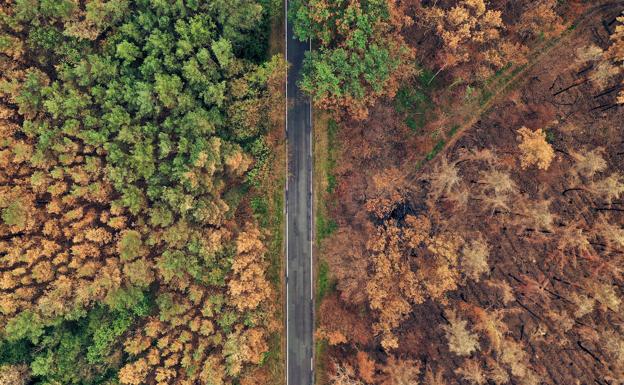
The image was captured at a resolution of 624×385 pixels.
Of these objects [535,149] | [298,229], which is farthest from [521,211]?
[298,229]

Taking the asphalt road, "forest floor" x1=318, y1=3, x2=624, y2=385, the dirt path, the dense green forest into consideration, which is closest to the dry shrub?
"forest floor" x1=318, y1=3, x2=624, y2=385

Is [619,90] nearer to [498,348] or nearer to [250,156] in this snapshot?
[498,348]

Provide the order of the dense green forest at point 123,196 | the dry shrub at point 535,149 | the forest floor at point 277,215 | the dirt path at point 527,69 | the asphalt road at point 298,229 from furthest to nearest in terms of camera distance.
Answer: the dirt path at point 527,69
the asphalt road at point 298,229
the forest floor at point 277,215
the dry shrub at point 535,149
the dense green forest at point 123,196

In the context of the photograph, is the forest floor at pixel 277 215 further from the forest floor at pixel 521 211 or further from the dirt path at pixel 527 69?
the dirt path at pixel 527 69

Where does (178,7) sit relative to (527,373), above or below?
above

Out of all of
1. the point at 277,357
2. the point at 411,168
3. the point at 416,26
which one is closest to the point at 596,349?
the point at 411,168

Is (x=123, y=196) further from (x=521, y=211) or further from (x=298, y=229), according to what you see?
(x=521, y=211)

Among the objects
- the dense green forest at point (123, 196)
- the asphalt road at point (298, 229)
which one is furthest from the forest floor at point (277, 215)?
the dense green forest at point (123, 196)

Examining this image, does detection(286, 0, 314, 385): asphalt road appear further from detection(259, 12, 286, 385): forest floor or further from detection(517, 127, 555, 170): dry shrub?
detection(517, 127, 555, 170): dry shrub
